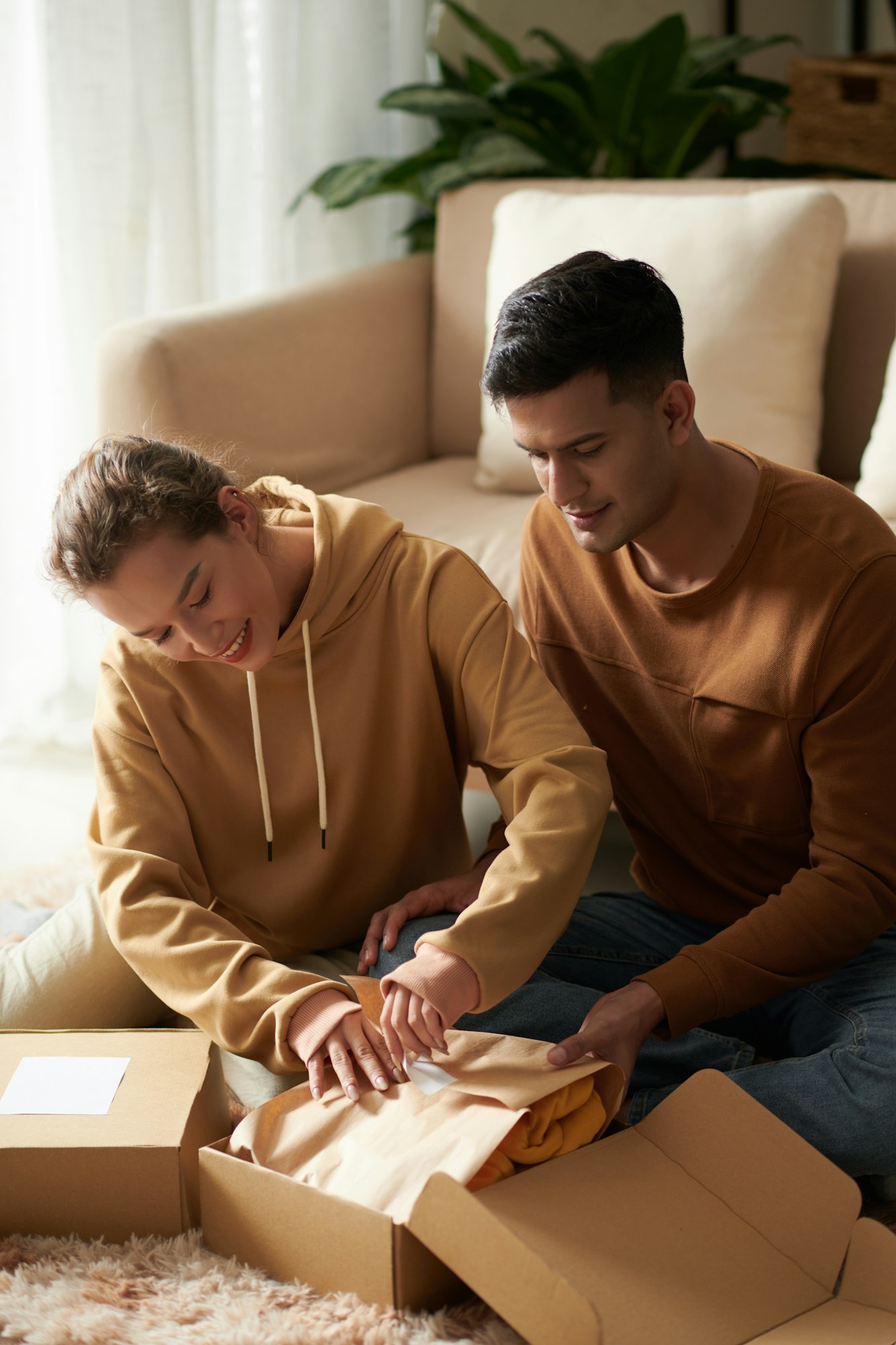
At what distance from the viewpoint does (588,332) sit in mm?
1122

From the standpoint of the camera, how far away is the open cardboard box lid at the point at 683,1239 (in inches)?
34.9

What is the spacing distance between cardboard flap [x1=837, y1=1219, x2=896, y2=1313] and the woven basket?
8.00 ft

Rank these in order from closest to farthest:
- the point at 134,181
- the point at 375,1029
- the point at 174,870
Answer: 1. the point at 375,1029
2. the point at 174,870
3. the point at 134,181

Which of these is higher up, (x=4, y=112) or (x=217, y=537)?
(x=4, y=112)

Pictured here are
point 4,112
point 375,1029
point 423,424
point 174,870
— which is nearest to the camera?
point 375,1029

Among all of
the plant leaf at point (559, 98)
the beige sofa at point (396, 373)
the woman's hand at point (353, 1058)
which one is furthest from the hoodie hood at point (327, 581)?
the plant leaf at point (559, 98)

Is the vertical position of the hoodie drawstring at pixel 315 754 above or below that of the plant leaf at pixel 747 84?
below

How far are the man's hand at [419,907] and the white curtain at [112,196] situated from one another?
44.4 inches

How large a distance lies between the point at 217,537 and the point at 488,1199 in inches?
23.3

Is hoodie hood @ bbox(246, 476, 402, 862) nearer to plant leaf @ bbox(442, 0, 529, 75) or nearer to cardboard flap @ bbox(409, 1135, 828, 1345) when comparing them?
cardboard flap @ bbox(409, 1135, 828, 1345)

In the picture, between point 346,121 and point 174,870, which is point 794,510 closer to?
point 174,870

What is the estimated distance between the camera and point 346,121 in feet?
8.51

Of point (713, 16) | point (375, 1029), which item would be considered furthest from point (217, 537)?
point (713, 16)

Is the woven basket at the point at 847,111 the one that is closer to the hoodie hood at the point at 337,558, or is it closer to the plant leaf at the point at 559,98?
the plant leaf at the point at 559,98
